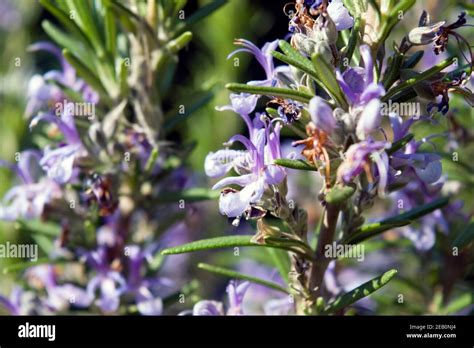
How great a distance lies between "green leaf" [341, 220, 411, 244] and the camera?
1136 mm

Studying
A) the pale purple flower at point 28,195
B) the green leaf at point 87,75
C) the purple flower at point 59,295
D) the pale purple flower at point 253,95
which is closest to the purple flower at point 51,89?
the green leaf at point 87,75

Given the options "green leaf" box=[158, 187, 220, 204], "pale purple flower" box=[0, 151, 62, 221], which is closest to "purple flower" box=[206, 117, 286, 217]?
"green leaf" box=[158, 187, 220, 204]

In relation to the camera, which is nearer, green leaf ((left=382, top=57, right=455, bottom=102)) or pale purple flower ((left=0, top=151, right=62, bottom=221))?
green leaf ((left=382, top=57, right=455, bottom=102))

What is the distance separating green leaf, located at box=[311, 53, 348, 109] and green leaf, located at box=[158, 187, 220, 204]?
48 cm

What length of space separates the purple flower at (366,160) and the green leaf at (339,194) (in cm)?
1

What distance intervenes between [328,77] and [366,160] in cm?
15

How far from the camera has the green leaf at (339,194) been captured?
0.98 m

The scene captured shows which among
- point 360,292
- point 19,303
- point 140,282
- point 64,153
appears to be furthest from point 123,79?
point 360,292

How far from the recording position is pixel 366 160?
98 centimetres

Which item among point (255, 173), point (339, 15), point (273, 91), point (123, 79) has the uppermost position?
point (123, 79)

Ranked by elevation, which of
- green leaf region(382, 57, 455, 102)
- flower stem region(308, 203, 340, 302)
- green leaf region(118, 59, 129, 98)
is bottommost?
flower stem region(308, 203, 340, 302)

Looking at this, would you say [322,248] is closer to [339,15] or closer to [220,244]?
[220,244]

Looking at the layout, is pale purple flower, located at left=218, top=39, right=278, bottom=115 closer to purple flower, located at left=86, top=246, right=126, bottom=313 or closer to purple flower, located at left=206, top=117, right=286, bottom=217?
purple flower, located at left=206, top=117, right=286, bottom=217
